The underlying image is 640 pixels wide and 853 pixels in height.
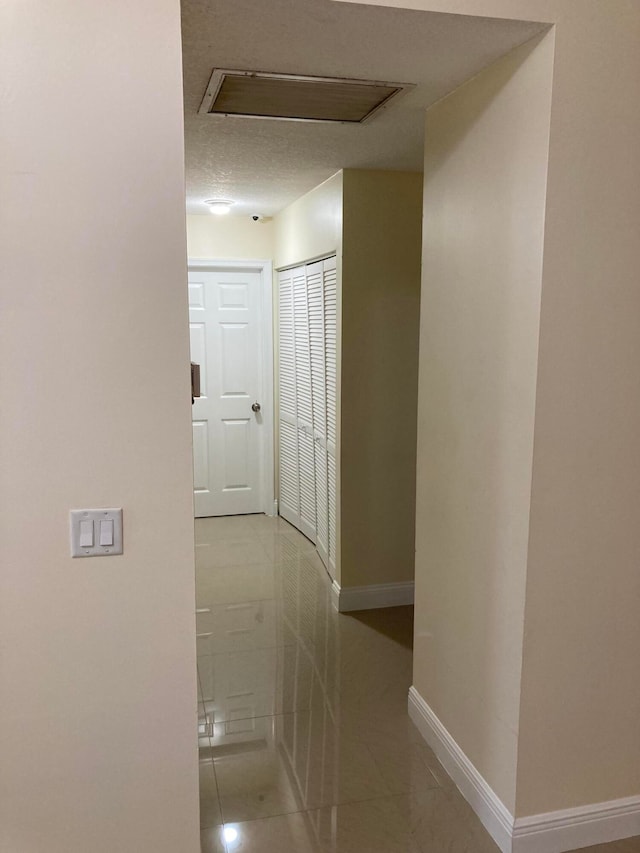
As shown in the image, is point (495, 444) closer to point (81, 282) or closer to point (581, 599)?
point (581, 599)

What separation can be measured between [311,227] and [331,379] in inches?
37.0

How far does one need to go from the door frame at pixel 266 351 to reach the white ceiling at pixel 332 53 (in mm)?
2170

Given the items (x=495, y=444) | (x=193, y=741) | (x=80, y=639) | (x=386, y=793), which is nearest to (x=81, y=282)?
(x=80, y=639)

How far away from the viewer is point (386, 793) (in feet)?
7.73

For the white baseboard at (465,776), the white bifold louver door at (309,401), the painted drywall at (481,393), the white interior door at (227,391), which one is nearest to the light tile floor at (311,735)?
the white baseboard at (465,776)

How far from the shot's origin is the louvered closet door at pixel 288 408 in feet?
16.3

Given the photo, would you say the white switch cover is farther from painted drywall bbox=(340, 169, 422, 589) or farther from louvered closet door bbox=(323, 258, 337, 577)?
louvered closet door bbox=(323, 258, 337, 577)

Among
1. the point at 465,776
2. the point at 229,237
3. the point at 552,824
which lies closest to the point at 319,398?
the point at 229,237

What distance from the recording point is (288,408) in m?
5.13

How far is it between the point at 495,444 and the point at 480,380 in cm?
21

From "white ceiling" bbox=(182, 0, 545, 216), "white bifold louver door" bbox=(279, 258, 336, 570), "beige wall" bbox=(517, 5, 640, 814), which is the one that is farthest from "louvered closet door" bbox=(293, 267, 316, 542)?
"beige wall" bbox=(517, 5, 640, 814)

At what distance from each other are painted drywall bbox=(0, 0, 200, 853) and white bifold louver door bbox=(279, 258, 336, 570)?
2359mm

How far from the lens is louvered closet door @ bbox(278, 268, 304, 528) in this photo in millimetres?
4969

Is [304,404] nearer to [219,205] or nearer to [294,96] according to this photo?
[219,205]
